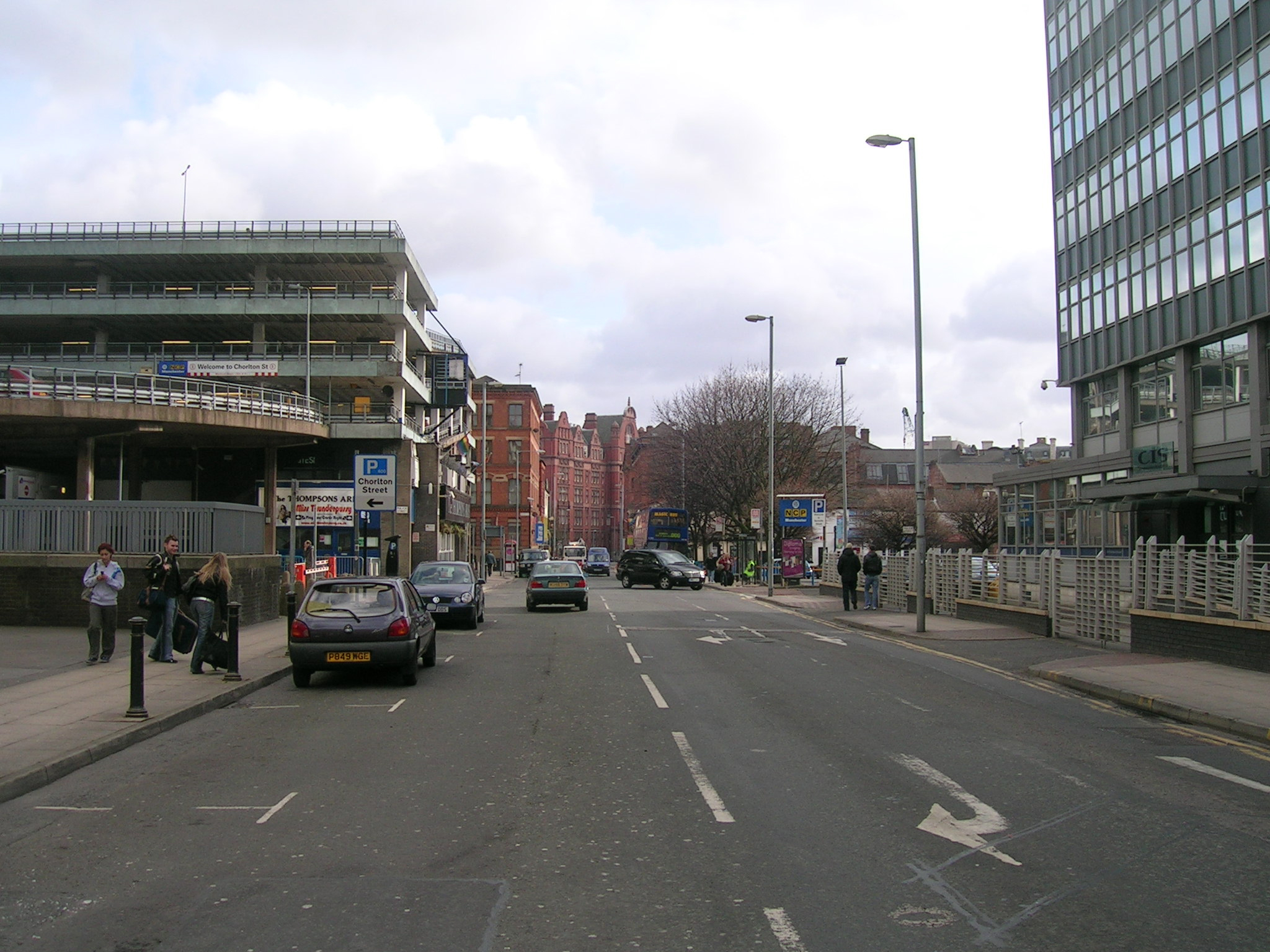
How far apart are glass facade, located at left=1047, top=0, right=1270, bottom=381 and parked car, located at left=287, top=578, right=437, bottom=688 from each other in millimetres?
27699

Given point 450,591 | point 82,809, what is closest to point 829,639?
point 450,591

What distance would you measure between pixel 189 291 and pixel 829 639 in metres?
40.1

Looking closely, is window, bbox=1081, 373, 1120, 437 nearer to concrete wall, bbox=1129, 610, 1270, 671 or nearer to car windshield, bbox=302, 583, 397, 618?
concrete wall, bbox=1129, 610, 1270, 671

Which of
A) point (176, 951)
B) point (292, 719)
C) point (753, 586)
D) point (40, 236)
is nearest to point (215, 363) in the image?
point (40, 236)

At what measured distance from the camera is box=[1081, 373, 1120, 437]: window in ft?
131

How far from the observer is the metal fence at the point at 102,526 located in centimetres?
2086

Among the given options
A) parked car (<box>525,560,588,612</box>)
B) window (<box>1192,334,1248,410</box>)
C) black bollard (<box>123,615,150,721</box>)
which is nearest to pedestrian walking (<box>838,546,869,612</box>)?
parked car (<box>525,560,588,612</box>)

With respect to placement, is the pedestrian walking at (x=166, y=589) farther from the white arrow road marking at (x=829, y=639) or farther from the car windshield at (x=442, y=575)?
the white arrow road marking at (x=829, y=639)

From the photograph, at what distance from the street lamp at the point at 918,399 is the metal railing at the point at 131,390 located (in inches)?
818

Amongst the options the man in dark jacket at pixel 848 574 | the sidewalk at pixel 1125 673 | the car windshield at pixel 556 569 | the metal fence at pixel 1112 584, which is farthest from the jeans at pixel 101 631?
the man in dark jacket at pixel 848 574

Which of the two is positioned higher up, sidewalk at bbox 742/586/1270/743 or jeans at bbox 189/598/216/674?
jeans at bbox 189/598/216/674

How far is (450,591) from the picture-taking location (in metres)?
23.2

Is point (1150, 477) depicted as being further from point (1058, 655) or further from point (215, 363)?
point (215, 363)

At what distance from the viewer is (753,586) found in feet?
167
